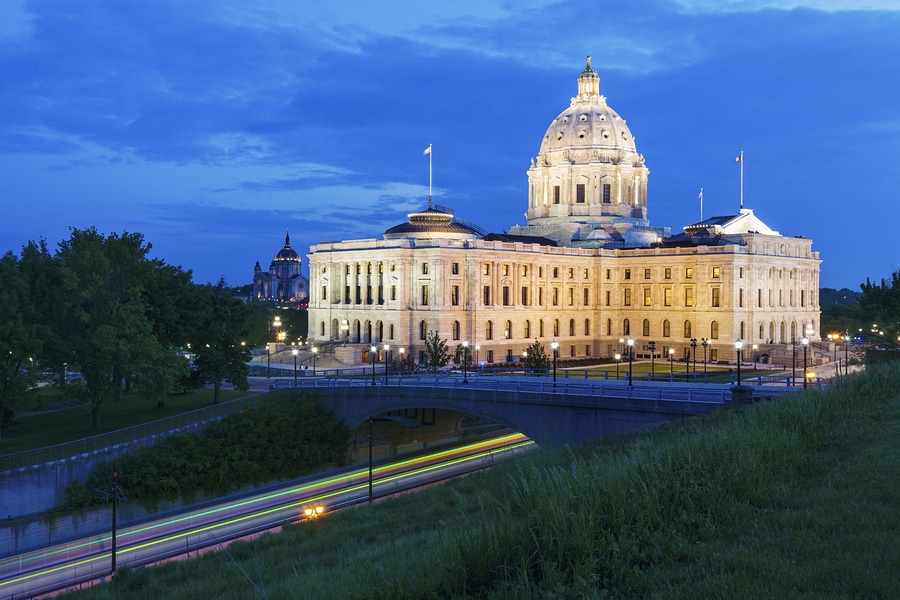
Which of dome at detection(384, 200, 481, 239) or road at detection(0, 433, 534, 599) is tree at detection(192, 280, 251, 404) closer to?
road at detection(0, 433, 534, 599)

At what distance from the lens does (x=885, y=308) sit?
65.7 meters

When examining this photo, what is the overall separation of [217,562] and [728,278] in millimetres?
87767

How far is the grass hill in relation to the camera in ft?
41.5

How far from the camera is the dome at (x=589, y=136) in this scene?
123 m

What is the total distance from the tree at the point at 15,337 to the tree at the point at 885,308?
58.1 m

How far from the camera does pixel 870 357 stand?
214 feet

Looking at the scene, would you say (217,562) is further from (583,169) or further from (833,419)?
(583,169)

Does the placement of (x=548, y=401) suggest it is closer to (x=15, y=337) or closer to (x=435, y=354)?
(x=15, y=337)

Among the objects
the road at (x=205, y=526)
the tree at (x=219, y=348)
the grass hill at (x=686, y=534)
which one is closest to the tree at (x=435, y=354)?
the tree at (x=219, y=348)

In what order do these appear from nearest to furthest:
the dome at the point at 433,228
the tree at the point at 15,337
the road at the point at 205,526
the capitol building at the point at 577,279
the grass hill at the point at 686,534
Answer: the grass hill at the point at 686,534, the road at the point at 205,526, the tree at the point at 15,337, the capitol building at the point at 577,279, the dome at the point at 433,228

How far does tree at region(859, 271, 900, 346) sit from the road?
28.8 m

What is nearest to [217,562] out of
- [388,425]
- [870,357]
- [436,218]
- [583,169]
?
[388,425]

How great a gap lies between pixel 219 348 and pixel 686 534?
53749 mm

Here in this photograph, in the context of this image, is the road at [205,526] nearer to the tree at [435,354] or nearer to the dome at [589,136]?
the tree at [435,354]
